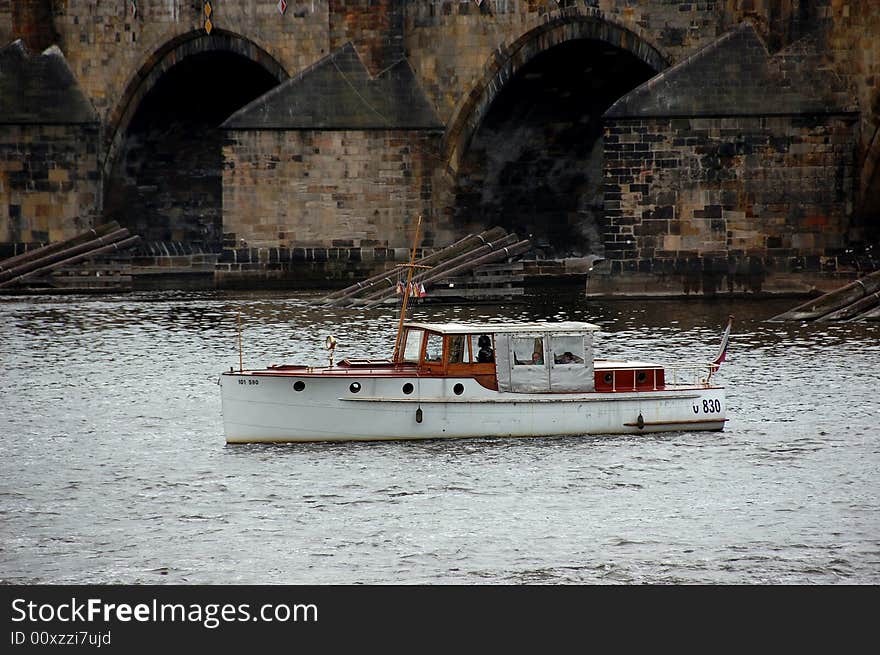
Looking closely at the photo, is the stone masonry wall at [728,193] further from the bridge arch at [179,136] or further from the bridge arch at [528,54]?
the bridge arch at [179,136]

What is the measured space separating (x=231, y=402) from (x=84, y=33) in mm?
30525

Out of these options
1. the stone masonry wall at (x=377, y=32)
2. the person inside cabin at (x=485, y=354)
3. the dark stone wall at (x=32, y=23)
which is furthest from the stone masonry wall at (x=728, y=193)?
the dark stone wall at (x=32, y=23)

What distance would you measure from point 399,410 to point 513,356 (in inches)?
65.1

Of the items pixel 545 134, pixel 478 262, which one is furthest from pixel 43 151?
pixel 545 134

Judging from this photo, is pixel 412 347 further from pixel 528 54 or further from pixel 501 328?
pixel 528 54

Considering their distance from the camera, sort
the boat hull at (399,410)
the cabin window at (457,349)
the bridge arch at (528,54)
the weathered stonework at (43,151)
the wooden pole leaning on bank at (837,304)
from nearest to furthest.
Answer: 1. the boat hull at (399,410)
2. the cabin window at (457,349)
3. the wooden pole leaning on bank at (837,304)
4. the bridge arch at (528,54)
5. the weathered stonework at (43,151)

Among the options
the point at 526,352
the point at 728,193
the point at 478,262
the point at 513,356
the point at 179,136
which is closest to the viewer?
the point at 513,356

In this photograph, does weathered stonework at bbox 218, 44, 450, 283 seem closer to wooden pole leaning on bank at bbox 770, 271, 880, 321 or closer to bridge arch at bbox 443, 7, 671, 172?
bridge arch at bbox 443, 7, 671, 172

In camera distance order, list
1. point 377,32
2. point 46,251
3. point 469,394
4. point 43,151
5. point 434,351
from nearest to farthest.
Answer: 1. point 469,394
2. point 434,351
3. point 377,32
4. point 46,251
5. point 43,151

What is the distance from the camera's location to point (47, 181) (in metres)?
48.9

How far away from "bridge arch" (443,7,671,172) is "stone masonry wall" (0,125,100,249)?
31.5 ft

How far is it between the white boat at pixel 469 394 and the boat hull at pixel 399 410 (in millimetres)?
13

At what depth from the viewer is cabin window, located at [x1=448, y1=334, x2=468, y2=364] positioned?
79.0 ft

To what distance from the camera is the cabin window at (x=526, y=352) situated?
79.4ft
